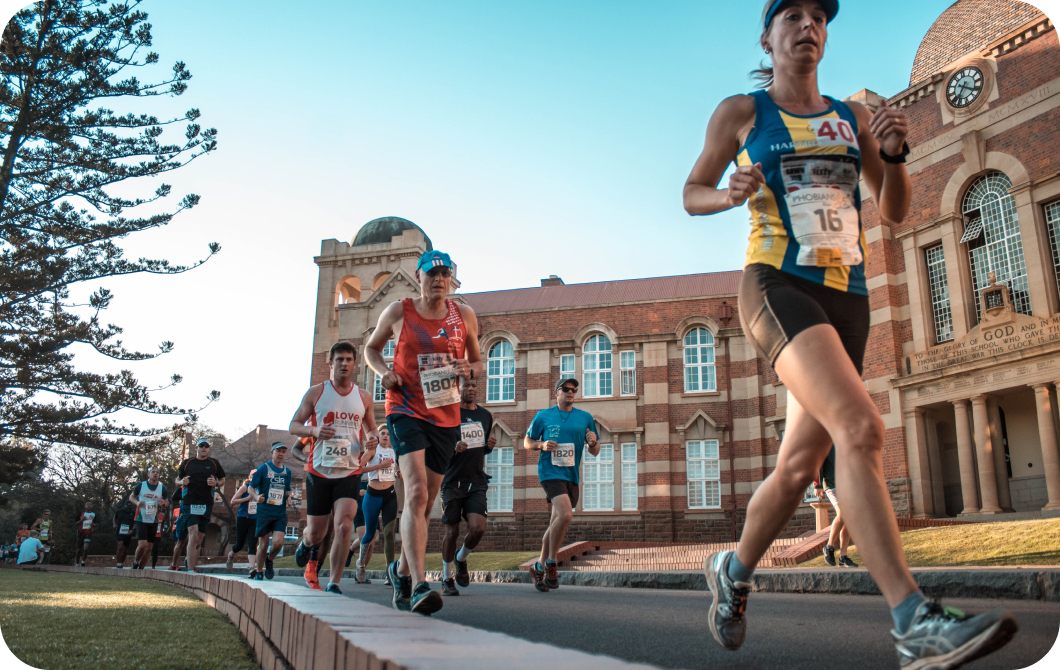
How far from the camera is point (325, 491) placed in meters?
7.95

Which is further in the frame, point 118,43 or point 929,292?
point 929,292

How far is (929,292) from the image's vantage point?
2270 cm

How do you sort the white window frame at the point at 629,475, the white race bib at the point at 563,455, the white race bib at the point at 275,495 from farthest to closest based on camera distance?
1. the white window frame at the point at 629,475
2. the white race bib at the point at 275,495
3. the white race bib at the point at 563,455

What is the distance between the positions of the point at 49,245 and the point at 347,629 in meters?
14.8

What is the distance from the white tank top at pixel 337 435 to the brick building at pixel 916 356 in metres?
17.4

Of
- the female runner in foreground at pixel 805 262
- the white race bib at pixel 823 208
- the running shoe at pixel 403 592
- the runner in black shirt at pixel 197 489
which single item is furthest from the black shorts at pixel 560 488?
the runner in black shirt at pixel 197 489

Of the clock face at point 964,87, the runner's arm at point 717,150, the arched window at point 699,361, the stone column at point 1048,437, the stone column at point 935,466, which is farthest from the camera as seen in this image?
the arched window at point 699,361

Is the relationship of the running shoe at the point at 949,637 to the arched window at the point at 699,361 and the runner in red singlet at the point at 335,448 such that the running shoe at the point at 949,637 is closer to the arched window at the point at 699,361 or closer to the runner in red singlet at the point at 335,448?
the runner in red singlet at the point at 335,448

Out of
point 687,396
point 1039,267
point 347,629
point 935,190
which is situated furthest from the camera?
point 687,396

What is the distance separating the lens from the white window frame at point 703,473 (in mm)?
30469

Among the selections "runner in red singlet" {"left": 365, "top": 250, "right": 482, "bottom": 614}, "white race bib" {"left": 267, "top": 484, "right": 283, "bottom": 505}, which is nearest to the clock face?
"white race bib" {"left": 267, "top": 484, "right": 283, "bottom": 505}

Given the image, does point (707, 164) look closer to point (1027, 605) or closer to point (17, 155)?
point (1027, 605)

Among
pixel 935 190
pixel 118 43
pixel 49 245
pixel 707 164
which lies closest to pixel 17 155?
pixel 49 245

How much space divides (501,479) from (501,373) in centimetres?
445
